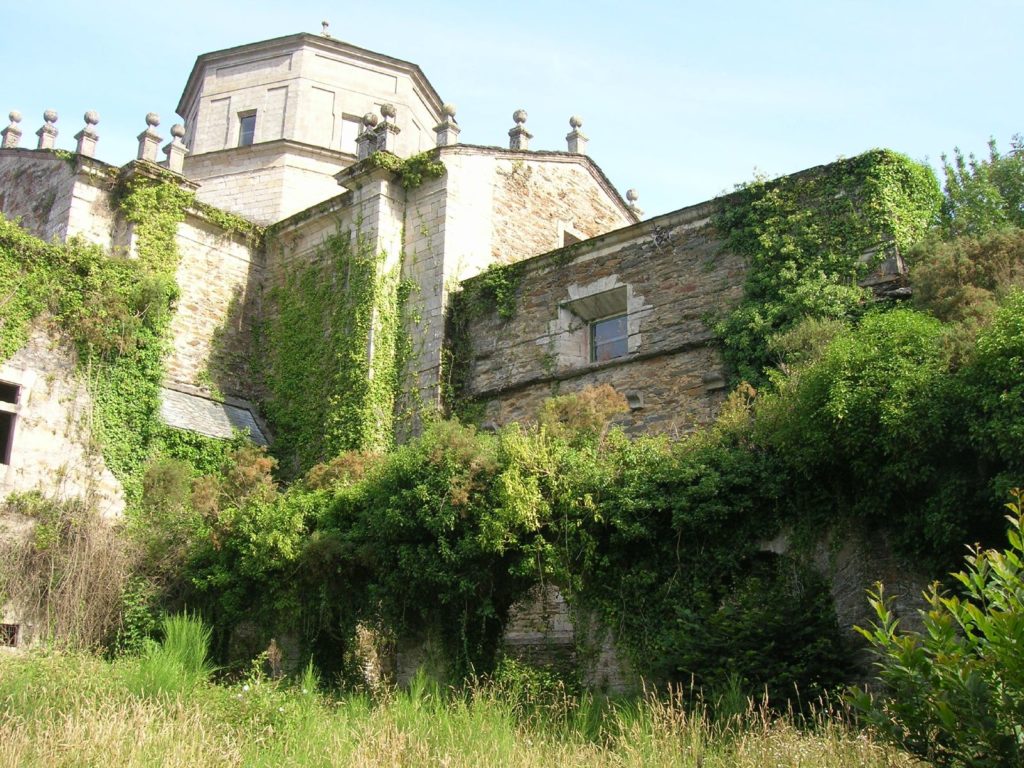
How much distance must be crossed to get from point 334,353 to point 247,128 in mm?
10222

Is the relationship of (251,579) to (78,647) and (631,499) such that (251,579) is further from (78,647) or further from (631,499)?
(631,499)

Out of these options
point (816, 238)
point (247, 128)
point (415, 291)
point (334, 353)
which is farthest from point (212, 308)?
point (816, 238)

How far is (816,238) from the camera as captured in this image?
1436 centimetres

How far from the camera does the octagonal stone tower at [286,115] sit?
2483 centimetres

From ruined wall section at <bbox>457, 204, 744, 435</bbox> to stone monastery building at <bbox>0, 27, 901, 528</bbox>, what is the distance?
0.03m

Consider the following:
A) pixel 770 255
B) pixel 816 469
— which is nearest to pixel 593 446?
pixel 816 469

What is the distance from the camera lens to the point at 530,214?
65.6 ft

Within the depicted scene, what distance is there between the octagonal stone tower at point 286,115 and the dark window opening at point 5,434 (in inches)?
351

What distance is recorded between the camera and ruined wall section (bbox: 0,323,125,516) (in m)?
15.6

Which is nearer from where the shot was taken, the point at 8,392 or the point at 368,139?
the point at 8,392

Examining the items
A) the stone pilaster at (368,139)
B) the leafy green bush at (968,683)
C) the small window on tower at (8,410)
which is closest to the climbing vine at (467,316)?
the stone pilaster at (368,139)

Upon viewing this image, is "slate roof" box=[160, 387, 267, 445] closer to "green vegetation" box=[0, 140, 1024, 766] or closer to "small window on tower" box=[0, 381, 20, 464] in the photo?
"green vegetation" box=[0, 140, 1024, 766]

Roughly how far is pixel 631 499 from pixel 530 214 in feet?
32.8

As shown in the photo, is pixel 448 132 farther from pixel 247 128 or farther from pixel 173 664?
pixel 173 664
